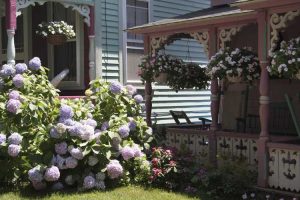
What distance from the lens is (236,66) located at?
8234 millimetres

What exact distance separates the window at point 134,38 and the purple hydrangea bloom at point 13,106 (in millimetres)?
5716

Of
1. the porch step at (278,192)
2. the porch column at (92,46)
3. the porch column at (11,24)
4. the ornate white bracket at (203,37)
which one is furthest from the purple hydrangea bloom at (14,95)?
the porch column at (92,46)

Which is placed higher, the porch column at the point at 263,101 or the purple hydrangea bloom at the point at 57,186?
the porch column at the point at 263,101

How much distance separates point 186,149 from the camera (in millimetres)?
9477

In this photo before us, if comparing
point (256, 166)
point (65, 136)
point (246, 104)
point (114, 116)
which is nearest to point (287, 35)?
point (246, 104)

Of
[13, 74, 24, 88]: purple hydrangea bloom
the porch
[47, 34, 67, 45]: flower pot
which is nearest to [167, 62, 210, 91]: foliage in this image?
the porch

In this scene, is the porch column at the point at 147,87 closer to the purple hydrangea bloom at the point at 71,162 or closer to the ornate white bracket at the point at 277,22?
the purple hydrangea bloom at the point at 71,162

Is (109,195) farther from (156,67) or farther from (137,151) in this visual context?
(156,67)

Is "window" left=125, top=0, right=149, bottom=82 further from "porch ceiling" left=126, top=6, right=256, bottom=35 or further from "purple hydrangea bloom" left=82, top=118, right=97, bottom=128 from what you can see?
"purple hydrangea bloom" left=82, top=118, right=97, bottom=128

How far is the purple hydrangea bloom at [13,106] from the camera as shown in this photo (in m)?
7.87

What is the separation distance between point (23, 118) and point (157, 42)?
387 cm

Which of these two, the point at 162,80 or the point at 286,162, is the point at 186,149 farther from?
the point at 286,162

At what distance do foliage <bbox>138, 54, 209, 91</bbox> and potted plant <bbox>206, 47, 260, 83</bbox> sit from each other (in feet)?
6.17

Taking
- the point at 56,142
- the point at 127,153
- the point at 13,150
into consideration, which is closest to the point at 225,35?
the point at 127,153
